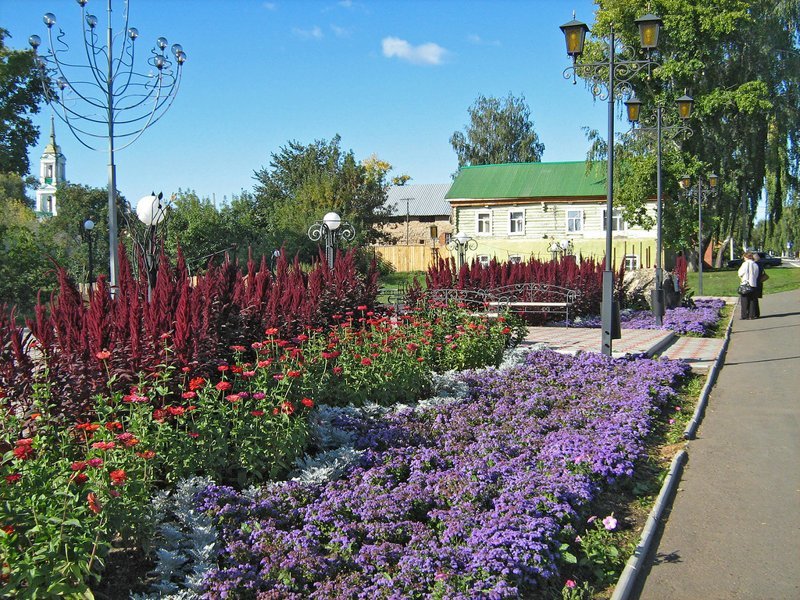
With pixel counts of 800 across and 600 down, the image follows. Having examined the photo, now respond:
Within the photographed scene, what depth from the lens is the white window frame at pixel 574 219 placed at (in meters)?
36.8

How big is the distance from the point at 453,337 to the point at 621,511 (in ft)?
14.7

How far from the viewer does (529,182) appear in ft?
125

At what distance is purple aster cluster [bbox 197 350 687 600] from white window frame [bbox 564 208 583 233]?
31.2 metres

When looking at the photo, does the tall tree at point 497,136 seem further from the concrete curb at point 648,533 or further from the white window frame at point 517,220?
the concrete curb at point 648,533

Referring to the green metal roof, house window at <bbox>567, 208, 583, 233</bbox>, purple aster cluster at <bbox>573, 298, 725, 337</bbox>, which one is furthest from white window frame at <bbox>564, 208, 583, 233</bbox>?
purple aster cluster at <bbox>573, 298, 725, 337</bbox>

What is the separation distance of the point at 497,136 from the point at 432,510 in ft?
183

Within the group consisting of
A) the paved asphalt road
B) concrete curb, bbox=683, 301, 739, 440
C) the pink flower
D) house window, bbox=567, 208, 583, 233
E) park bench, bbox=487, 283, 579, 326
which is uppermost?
house window, bbox=567, 208, 583, 233

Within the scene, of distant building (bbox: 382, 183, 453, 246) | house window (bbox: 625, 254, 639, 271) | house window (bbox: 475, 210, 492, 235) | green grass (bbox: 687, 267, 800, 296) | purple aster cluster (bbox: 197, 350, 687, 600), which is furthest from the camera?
distant building (bbox: 382, 183, 453, 246)

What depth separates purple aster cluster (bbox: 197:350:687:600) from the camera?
3455 millimetres

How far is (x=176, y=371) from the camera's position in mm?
5184

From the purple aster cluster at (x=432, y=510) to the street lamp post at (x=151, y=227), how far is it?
3.22 meters

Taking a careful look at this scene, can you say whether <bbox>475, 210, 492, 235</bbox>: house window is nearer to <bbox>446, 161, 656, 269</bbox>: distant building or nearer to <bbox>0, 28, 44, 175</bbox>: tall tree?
<bbox>446, 161, 656, 269</bbox>: distant building

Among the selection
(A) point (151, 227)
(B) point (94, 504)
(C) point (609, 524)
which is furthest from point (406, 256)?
(B) point (94, 504)

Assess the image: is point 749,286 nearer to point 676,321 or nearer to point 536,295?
point 676,321
